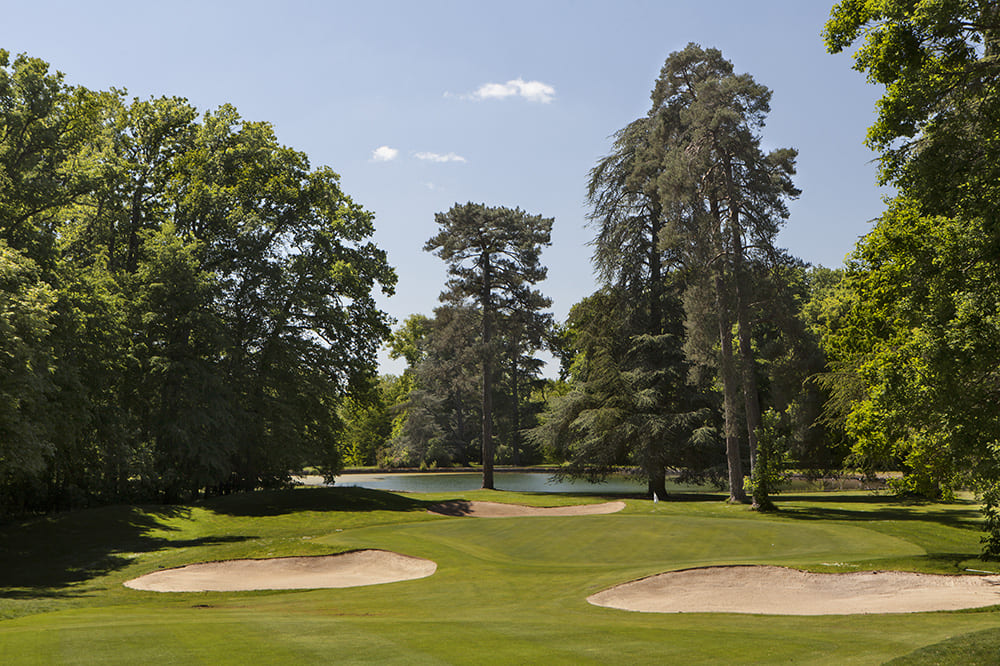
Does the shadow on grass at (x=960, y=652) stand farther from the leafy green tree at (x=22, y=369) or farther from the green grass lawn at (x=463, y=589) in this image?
the leafy green tree at (x=22, y=369)

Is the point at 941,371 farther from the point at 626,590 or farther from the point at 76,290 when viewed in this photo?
the point at 76,290

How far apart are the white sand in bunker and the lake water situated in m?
38.3

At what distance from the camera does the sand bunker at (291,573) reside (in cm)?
1977

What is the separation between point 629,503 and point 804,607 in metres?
21.2

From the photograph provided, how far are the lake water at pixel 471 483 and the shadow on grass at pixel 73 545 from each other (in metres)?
28.8

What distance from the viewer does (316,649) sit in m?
10.2

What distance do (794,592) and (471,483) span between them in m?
49.0

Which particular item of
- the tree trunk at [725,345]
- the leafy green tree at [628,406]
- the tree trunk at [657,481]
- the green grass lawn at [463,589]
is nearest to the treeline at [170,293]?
the green grass lawn at [463,589]

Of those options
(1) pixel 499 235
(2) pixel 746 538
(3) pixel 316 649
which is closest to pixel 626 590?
(2) pixel 746 538

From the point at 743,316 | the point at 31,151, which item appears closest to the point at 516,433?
the point at 743,316

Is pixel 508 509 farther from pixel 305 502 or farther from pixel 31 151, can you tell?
pixel 31 151

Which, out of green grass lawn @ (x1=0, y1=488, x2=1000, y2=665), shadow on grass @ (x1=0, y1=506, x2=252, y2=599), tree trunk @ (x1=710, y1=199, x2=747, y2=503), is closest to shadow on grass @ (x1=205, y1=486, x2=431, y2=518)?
green grass lawn @ (x1=0, y1=488, x2=1000, y2=665)

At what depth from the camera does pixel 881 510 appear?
109 feet

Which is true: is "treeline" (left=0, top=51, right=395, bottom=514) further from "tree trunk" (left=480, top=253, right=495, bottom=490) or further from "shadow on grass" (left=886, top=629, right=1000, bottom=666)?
"shadow on grass" (left=886, top=629, right=1000, bottom=666)
